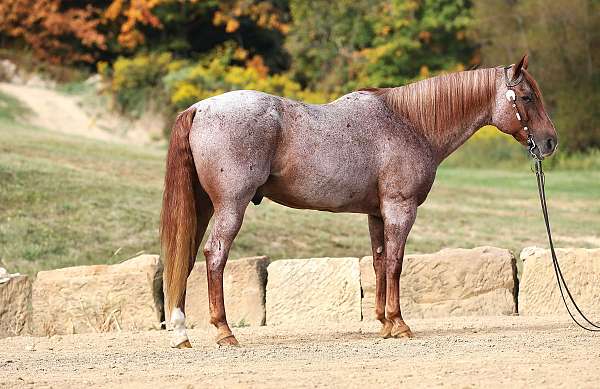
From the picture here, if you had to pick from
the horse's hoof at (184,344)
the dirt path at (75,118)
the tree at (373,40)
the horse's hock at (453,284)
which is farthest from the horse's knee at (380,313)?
the tree at (373,40)

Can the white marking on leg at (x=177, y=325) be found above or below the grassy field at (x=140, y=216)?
below

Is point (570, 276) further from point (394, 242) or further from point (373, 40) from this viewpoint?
point (373, 40)

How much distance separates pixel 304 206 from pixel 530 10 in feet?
80.7

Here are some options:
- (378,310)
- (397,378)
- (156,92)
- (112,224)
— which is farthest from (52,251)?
(156,92)

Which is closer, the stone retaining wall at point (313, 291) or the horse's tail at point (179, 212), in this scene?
the horse's tail at point (179, 212)

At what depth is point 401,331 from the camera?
885cm

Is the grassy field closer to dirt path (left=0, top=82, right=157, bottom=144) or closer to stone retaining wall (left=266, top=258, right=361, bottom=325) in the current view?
stone retaining wall (left=266, top=258, right=361, bottom=325)

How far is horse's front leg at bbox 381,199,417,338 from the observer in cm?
897

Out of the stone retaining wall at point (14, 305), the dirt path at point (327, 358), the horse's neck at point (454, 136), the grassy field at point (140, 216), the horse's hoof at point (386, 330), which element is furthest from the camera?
the grassy field at point (140, 216)

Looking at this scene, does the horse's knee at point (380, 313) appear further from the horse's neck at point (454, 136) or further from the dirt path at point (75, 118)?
the dirt path at point (75, 118)

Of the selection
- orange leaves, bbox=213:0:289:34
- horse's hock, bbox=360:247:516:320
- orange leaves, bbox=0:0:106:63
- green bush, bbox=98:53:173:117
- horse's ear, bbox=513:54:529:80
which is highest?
orange leaves, bbox=213:0:289:34

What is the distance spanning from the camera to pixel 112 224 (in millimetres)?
15516

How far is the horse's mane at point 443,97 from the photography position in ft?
30.2

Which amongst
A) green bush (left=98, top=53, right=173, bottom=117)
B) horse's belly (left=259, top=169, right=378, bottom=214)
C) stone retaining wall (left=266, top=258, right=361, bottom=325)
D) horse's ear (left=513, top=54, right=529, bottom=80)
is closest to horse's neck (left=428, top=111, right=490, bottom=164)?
horse's ear (left=513, top=54, right=529, bottom=80)
